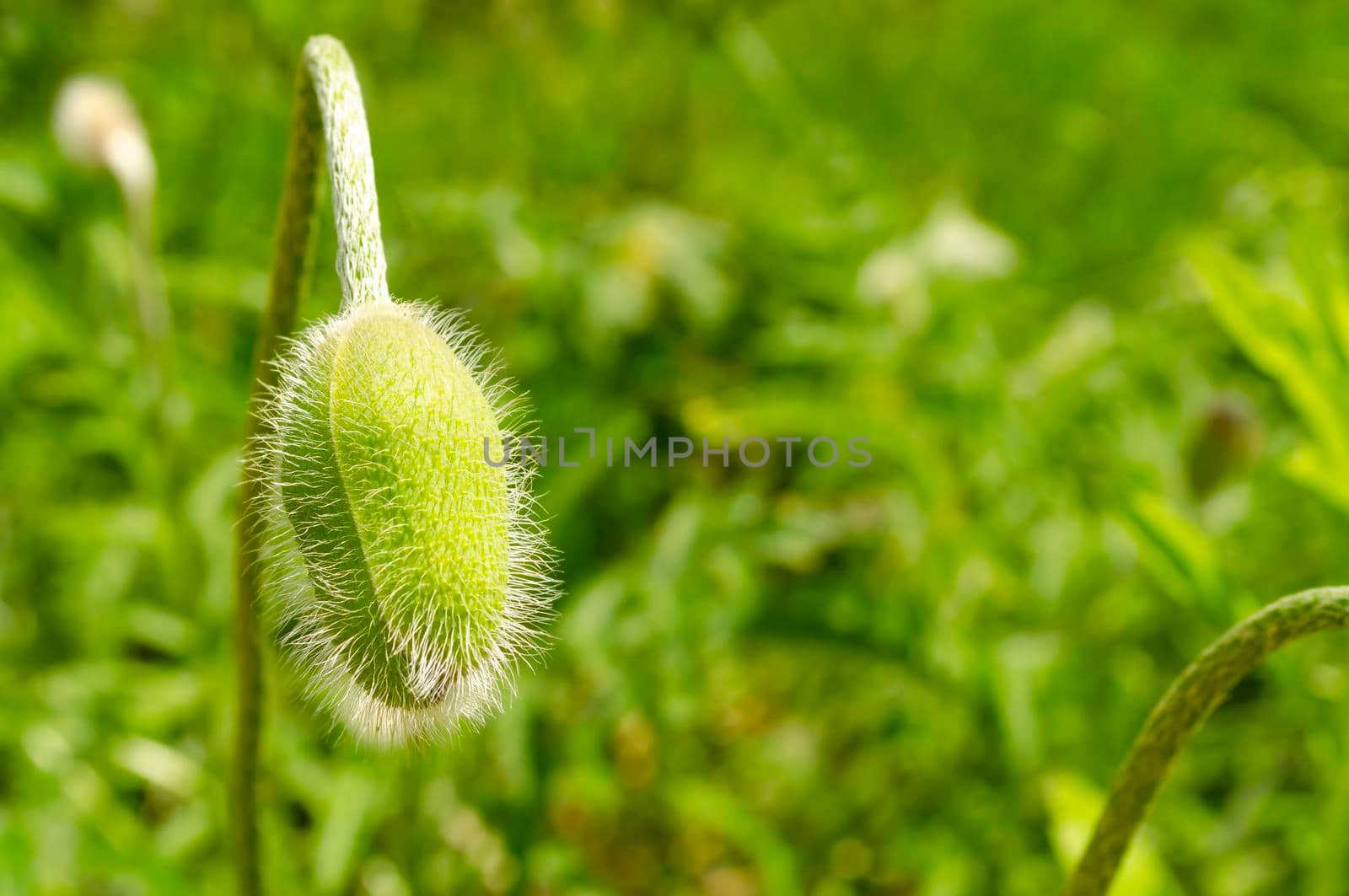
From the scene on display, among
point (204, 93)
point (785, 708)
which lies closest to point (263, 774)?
point (785, 708)

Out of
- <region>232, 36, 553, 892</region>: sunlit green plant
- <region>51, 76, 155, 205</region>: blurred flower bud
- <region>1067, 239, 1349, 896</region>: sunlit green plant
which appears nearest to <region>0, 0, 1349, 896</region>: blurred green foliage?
<region>1067, 239, 1349, 896</region>: sunlit green plant

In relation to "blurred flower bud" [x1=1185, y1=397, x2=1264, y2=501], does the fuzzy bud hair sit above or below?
below

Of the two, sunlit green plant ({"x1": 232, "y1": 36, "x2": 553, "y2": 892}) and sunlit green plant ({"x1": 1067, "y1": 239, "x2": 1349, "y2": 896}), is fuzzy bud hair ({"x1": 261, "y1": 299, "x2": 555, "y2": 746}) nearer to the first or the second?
sunlit green plant ({"x1": 232, "y1": 36, "x2": 553, "y2": 892})

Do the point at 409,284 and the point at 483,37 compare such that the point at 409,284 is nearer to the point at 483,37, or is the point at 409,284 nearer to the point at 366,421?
the point at 483,37

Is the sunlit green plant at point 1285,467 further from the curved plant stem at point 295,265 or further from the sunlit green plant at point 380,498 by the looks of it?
the curved plant stem at point 295,265

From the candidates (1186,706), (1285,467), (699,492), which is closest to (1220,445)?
(1285,467)

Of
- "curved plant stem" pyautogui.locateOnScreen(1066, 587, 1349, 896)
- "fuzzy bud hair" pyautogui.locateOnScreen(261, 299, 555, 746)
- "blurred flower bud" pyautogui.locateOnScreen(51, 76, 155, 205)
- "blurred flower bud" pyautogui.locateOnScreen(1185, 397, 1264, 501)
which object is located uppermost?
"blurred flower bud" pyautogui.locateOnScreen(51, 76, 155, 205)
